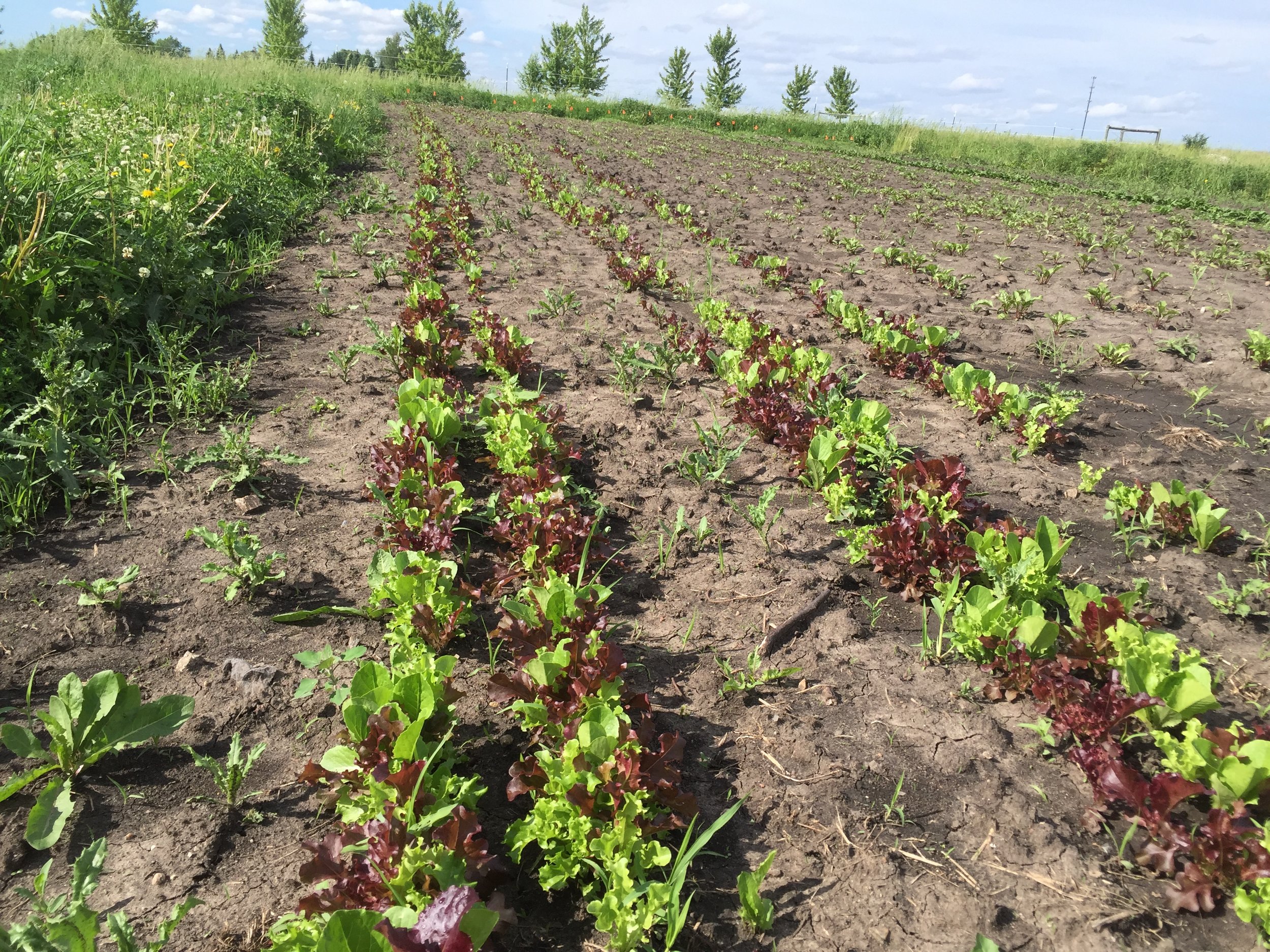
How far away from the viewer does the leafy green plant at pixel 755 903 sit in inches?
80.2

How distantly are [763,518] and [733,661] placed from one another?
0.90 metres

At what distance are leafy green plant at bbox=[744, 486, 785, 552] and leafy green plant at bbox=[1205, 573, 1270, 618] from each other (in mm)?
1968

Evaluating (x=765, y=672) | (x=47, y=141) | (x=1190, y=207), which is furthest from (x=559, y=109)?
(x=765, y=672)

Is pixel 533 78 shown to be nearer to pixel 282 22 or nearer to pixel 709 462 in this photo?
pixel 282 22

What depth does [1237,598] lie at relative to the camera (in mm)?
3393

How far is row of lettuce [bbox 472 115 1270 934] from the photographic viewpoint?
2297mm

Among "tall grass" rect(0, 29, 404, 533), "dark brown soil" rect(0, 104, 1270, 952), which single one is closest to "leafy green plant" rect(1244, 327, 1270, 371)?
"dark brown soil" rect(0, 104, 1270, 952)

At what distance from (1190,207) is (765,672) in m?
18.7

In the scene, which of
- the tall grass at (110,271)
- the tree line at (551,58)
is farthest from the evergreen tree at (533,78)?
the tall grass at (110,271)

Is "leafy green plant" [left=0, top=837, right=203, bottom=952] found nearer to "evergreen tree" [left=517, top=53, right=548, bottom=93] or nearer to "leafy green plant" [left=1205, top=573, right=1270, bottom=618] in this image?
"leafy green plant" [left=1205, top=573, right=1270, bottom=618]

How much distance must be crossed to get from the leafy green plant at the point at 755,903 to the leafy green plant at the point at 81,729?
1.86 metres

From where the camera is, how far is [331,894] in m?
1.92

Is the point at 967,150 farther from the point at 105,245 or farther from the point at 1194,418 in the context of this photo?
the point at 105,245

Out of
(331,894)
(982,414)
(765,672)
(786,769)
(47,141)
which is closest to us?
(331,894)
